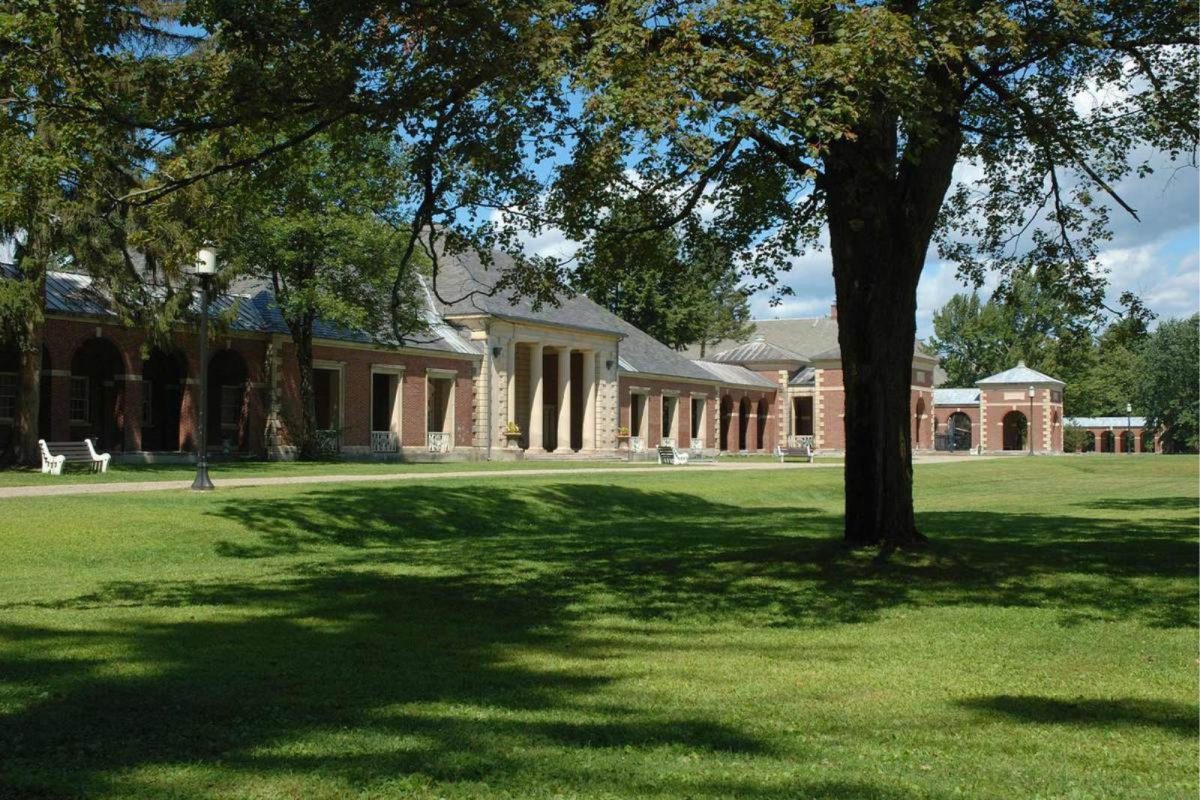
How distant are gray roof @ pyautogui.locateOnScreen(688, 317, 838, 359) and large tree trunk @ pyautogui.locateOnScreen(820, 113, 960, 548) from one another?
64.7 metres

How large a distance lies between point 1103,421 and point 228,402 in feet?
268

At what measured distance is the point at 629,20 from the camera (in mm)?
10273

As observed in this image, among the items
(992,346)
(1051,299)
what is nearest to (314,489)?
(1051,299)

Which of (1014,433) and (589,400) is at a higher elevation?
(589,400)

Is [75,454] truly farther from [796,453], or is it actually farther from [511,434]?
[796,453]

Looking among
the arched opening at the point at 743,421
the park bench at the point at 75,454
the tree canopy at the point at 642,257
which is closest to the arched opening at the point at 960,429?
the arched opening at the point at 743,421

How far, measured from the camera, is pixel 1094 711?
22.0ft

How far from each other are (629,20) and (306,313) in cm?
2815

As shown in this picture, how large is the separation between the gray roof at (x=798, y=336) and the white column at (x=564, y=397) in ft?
88.9

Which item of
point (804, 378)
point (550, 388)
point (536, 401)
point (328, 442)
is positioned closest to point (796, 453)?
point (550, 388)

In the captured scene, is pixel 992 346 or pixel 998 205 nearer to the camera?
pixel 998 205

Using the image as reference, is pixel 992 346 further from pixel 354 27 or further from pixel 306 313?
pixel 354 27

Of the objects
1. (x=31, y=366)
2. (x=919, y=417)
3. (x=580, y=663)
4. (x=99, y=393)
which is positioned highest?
(x=31, y=366)

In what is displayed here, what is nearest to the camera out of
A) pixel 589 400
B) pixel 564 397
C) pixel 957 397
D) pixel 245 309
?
pixel 245 309
